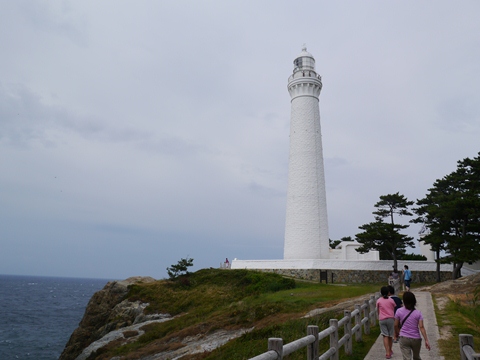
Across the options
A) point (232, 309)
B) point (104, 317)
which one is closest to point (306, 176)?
point (232, 309)

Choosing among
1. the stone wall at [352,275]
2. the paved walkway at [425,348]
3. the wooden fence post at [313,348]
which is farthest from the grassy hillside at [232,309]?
the stone wall at [352,275]

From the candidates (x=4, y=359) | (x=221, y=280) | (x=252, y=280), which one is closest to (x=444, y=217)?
(x=252, y=280)

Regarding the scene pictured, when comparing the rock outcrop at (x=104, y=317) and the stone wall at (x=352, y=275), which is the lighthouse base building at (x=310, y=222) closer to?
the stone wall at (x=352, y=275)

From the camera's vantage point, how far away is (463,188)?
108 ft

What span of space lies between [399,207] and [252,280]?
1486cm

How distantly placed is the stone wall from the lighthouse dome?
65.9 feet

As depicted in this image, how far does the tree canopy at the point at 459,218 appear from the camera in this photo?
28.1 meters

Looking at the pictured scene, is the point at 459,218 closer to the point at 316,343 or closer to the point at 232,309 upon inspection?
the point at 232,309

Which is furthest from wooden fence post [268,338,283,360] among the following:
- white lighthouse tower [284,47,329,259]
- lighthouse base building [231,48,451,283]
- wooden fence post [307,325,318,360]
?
white lighthouse tower [284,47,329,259]

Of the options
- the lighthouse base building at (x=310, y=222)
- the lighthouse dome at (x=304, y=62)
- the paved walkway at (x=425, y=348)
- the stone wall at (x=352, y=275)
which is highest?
the lighthouse dome at (x=304, y=62)

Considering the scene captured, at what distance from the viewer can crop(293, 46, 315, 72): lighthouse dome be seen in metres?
40.2

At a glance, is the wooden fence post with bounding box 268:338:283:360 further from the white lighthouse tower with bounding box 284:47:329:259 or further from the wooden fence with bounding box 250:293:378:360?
the white lighthouse tower with bounding box 284:47:329:259

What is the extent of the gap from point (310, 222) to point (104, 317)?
1914 centimetres

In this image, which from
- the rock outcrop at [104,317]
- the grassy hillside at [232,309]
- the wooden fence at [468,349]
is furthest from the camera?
the rock outcrop at [104,317]
